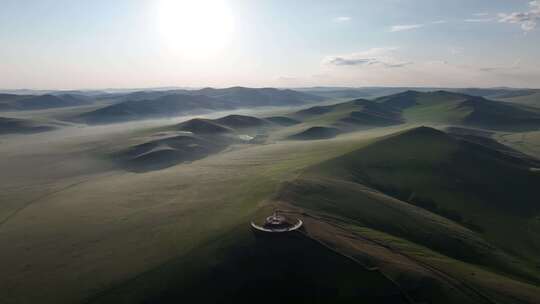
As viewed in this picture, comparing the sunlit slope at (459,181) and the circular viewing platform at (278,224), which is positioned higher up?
the circular viewing platform at (278,224)

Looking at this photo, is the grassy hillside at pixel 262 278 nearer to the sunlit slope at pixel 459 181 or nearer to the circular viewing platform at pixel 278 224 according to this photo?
the circular viewing platform at pixel 278 224

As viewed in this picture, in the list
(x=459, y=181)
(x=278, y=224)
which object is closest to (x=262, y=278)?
(x=278, y=224)

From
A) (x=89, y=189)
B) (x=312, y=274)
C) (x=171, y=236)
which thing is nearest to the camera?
(x=312, y=274)

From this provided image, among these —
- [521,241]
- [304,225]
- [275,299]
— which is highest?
[304,225]

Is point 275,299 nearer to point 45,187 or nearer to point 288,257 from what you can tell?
point 288,257

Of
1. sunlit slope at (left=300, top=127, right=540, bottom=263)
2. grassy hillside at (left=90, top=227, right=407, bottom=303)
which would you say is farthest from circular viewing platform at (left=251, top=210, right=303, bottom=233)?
sunlit slope at (left=300, top=127, right=540, bottom=263)

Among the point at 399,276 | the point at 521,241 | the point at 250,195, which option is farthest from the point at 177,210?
the point at 521,241

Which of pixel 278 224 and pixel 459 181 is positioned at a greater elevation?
pixel 278 224

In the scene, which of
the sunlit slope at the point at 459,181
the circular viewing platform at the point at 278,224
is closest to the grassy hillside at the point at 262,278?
the circular viewing platform at the point at 278,224

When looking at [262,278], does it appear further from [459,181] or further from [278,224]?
[459,181]
